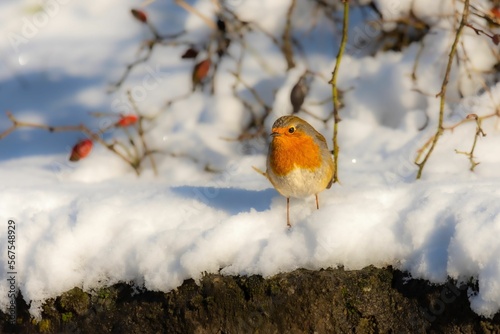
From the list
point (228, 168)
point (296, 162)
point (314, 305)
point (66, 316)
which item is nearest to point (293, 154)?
point (296, 162)

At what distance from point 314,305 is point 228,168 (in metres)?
1.36

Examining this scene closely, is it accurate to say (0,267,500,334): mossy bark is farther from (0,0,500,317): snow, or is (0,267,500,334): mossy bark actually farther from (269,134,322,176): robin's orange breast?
(269,134,322,176): robin's orange breast

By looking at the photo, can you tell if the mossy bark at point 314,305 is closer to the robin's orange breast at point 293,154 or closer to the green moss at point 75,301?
the green moss at point 75,301

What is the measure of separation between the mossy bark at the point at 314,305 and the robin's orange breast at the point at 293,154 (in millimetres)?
477

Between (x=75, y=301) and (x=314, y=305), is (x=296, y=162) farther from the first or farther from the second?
(x=75, y=301)

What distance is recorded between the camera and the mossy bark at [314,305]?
225 centimetres

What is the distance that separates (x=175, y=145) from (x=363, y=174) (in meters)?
1.18

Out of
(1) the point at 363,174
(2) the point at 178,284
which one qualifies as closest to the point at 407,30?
(1) the point at 363,174

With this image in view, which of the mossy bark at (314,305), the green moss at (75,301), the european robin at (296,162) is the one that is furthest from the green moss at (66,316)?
the european robin at (296,162)

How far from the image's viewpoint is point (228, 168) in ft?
11.6

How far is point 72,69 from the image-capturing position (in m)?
4.41

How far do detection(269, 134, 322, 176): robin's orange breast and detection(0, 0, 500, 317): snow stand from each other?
16cm

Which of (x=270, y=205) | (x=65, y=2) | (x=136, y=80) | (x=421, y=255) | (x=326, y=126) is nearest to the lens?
(x=421, y=255)

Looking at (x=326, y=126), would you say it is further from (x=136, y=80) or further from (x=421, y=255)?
(x=421, y=255)
